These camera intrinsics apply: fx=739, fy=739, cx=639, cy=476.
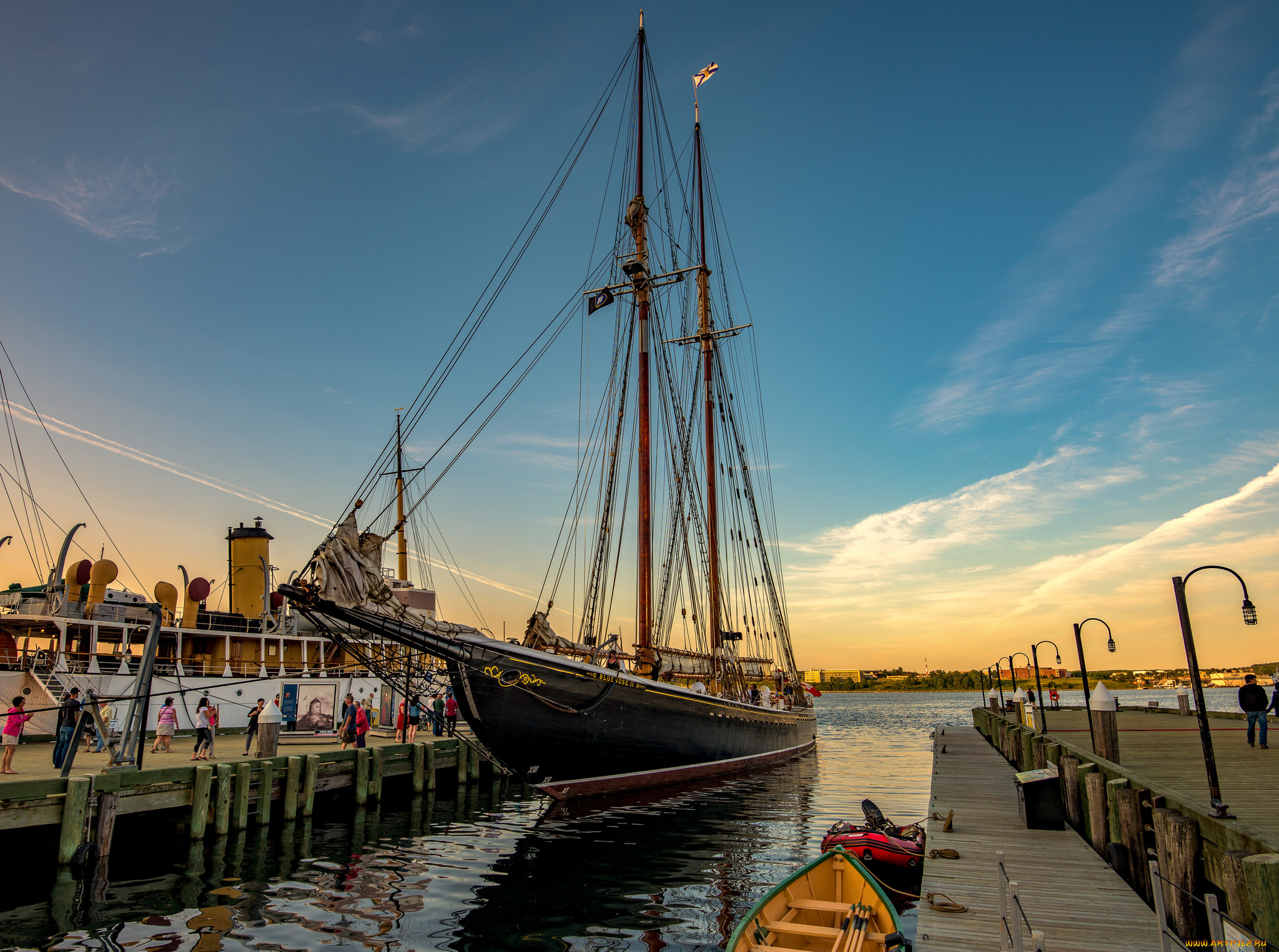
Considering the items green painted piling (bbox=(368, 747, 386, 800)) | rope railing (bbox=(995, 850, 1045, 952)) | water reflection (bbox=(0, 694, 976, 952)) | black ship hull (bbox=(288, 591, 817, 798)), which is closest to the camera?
rope railing (bbox=(995, 850, 1045, 952))

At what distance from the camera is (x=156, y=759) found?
20.5m

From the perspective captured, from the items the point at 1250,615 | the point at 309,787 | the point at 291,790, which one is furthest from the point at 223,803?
the point at 1250,615

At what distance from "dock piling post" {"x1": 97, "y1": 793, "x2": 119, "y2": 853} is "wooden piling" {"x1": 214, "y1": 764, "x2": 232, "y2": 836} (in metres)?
2.29

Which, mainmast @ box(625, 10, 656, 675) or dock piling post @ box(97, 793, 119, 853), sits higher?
mainmast @ box(625, 10, 656, 675)

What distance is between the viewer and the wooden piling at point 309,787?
64.8 feet

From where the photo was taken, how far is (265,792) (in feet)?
61.0

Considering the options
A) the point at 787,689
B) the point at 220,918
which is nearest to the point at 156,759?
the point at 220,918

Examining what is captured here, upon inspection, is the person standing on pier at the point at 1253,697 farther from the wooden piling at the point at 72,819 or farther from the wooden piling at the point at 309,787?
the wooden piling at the point at 72,819

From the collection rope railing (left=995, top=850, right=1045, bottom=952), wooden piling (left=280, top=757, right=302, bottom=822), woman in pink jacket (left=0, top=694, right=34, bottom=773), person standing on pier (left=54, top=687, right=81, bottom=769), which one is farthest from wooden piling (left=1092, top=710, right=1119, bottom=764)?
woman in pink jacket (left=0, top=694, right=34, bottom=773)

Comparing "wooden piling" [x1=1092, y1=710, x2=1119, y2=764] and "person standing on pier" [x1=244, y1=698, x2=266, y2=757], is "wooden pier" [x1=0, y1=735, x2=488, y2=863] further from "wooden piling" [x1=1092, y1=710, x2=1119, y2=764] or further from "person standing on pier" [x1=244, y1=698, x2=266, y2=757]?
"wooden piling" [x1=1092, y1=710, x2=1119, y2=764]

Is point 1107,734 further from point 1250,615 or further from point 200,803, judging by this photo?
point 200,803

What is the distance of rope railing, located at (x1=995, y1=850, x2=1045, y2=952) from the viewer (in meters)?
6.30

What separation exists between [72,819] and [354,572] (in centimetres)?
666

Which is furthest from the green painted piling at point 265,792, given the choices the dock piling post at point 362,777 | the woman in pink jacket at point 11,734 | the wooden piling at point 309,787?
the woman in pink jacket at point 11,734
